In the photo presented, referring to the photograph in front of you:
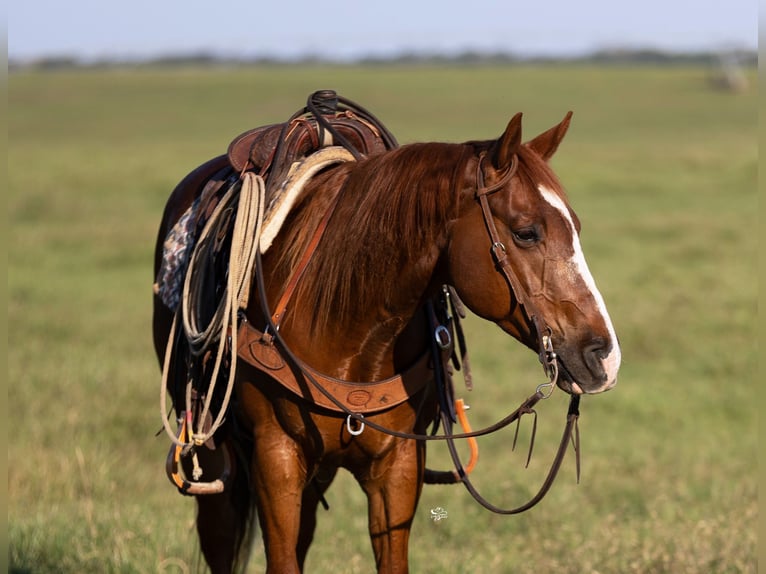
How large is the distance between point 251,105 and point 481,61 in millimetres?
47510

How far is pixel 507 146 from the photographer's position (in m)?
3.11

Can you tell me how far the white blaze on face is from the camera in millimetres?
3025

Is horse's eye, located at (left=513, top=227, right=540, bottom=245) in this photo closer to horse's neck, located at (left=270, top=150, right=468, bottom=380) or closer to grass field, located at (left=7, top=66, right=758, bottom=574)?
horse's neck, located at (left=270, top=150, right=468, bottom=380)

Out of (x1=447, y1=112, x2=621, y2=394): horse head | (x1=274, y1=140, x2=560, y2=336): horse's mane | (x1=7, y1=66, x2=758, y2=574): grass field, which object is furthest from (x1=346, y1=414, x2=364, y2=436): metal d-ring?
(x1=7, y1=66, x2=758, y2=574): grass field

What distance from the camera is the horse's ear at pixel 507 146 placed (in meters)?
3.06

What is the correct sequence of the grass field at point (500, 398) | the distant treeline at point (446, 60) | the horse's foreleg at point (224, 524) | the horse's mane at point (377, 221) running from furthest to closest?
the distant treeline at point (446, 60) < the grass field at point (500, 398) < the horse's foreleg at point (224, 524) < the horse's mane at point (377, 221)

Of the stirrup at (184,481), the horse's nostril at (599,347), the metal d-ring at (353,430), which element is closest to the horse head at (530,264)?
→ the horse's nostril at (599,347)

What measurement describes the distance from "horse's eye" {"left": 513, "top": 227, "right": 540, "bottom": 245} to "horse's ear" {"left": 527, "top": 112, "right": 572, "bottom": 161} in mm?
312

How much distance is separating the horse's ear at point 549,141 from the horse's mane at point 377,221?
0.27 ft

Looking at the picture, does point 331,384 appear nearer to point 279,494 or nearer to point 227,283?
point 279,494

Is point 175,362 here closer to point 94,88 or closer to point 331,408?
point 331,408

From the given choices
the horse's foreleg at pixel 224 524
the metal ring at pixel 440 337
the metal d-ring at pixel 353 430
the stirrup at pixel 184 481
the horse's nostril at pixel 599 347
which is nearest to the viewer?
the horse's nostril at pixel 599 347

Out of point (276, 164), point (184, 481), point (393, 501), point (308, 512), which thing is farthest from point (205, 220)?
point (393, 501)

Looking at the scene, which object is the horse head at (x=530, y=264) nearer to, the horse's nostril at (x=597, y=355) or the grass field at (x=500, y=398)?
the horse's nostril at (x=597, y=355)
